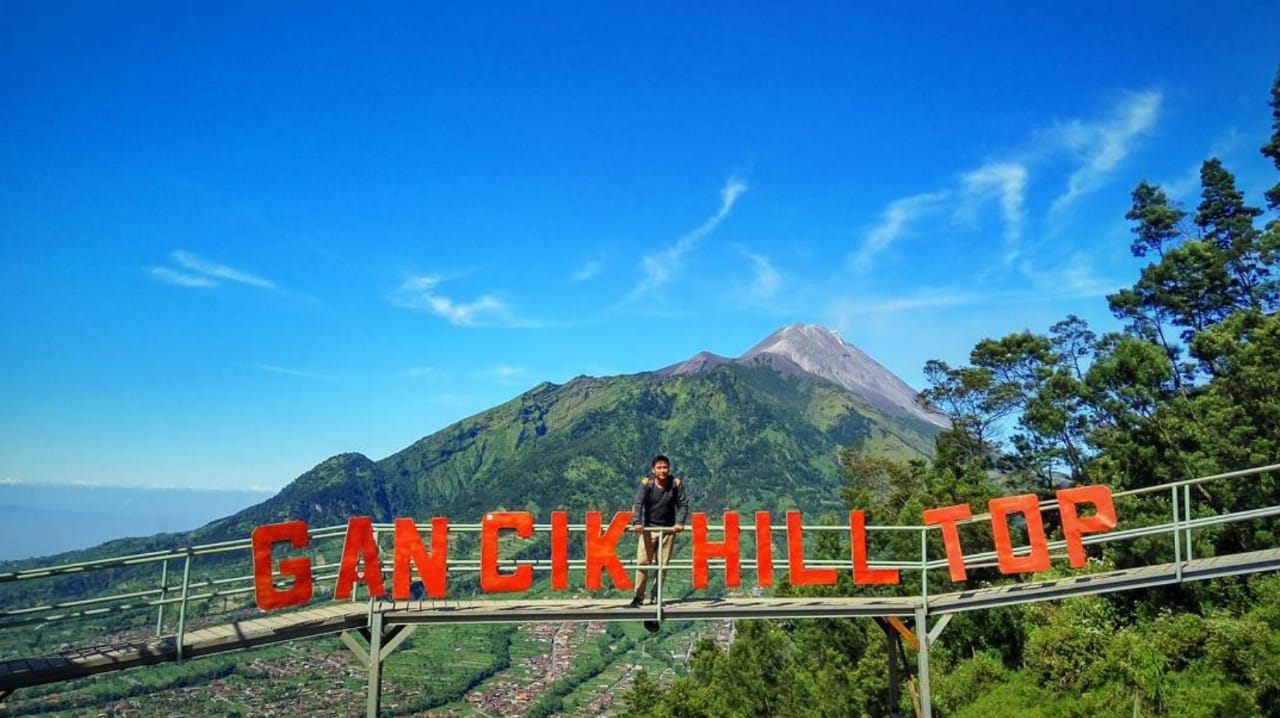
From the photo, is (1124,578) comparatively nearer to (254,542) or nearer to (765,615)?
(765,615)

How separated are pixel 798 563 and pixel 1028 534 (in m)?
3.97

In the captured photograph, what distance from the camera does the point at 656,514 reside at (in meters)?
12.6

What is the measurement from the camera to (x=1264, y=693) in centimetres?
1438

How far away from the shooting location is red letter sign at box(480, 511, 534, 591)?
13.1 meters

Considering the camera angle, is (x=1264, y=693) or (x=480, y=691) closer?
(x=1264, y=693)

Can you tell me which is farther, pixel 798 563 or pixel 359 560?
pixel 798 563

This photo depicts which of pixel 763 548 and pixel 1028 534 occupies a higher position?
pixel 1028 534

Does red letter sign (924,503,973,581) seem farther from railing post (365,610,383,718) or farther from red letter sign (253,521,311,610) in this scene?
red letter sign (253,521,311,610)

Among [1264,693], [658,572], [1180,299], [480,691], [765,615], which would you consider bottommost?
[480,691]

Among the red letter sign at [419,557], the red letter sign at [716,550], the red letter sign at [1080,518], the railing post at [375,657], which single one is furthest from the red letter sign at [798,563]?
the railing post at [375,657]

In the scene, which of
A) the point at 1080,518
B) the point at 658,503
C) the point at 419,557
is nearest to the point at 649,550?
the point at 658,503

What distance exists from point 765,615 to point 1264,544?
2224 centimetres

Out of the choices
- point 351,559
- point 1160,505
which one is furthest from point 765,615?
point 1160,505

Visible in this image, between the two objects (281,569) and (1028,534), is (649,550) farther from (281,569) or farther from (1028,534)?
(1028,534)
